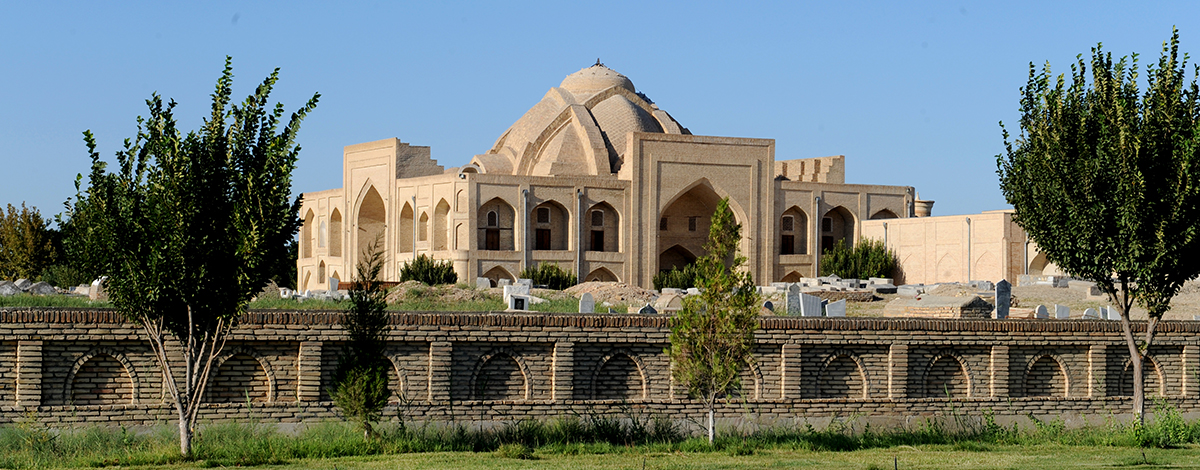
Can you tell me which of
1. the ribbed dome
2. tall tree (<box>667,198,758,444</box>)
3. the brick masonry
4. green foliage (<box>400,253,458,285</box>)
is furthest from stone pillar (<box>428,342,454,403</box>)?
the ribbed dome

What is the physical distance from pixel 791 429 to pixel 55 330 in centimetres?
742

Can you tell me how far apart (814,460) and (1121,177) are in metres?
4.14

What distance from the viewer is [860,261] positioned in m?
47.2

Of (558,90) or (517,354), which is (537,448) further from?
(558,90)

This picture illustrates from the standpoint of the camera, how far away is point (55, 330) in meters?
12.1

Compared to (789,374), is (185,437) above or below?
below

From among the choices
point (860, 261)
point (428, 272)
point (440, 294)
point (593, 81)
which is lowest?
point (440, 294)

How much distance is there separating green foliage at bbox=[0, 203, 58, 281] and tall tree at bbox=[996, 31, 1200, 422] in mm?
41392

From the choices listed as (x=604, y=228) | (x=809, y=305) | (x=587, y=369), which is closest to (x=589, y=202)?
(x=604, y=228)

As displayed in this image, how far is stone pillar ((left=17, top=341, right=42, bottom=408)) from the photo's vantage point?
11.9m

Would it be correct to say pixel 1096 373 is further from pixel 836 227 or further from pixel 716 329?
pixel 836 227

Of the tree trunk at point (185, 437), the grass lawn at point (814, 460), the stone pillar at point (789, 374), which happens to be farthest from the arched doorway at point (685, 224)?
the tree trunk at point (185, 437)

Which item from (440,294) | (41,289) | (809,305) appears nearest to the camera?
(809,305)

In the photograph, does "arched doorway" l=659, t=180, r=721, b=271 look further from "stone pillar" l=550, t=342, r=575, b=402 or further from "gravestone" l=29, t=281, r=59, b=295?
"stone pillar" l=550, t=342, r=575, b=402
